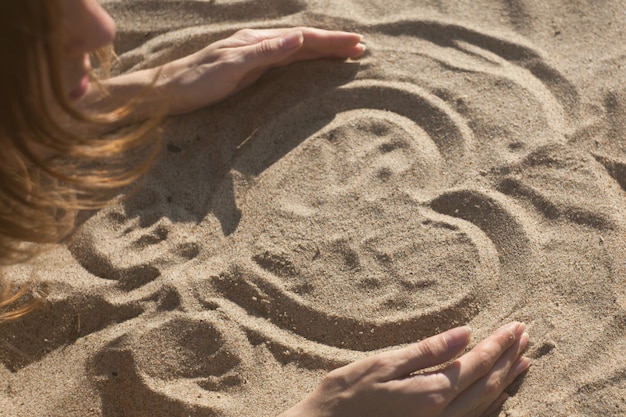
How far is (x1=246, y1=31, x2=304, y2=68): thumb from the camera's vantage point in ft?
8.08

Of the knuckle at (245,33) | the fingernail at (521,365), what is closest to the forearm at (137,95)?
the knuckle at (245,33)

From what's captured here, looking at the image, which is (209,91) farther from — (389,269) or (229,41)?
(389,269)

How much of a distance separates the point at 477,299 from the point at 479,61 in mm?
906

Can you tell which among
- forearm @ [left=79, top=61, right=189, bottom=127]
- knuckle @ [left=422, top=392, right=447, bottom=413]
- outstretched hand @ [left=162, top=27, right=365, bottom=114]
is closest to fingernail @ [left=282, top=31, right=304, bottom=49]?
outstretched hand @ [left=162, top=27, right=365, bottom=114]

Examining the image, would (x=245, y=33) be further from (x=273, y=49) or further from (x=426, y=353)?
(x=426, y=353)

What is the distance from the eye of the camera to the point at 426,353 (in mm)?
1916

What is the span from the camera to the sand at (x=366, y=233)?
2.04m

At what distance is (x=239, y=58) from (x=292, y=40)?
0.63ft

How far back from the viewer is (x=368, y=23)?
2.65 metres

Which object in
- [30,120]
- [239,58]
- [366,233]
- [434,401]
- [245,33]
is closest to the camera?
[30,120]

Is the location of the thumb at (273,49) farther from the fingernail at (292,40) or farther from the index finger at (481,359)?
the index finger at (481,359)

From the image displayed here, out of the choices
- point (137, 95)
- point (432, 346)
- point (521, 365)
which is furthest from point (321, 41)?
point (521, 365)

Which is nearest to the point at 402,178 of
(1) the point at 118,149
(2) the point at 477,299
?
(2) the point at 477,299

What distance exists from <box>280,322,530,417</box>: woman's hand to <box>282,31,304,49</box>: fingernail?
113 centimetres
